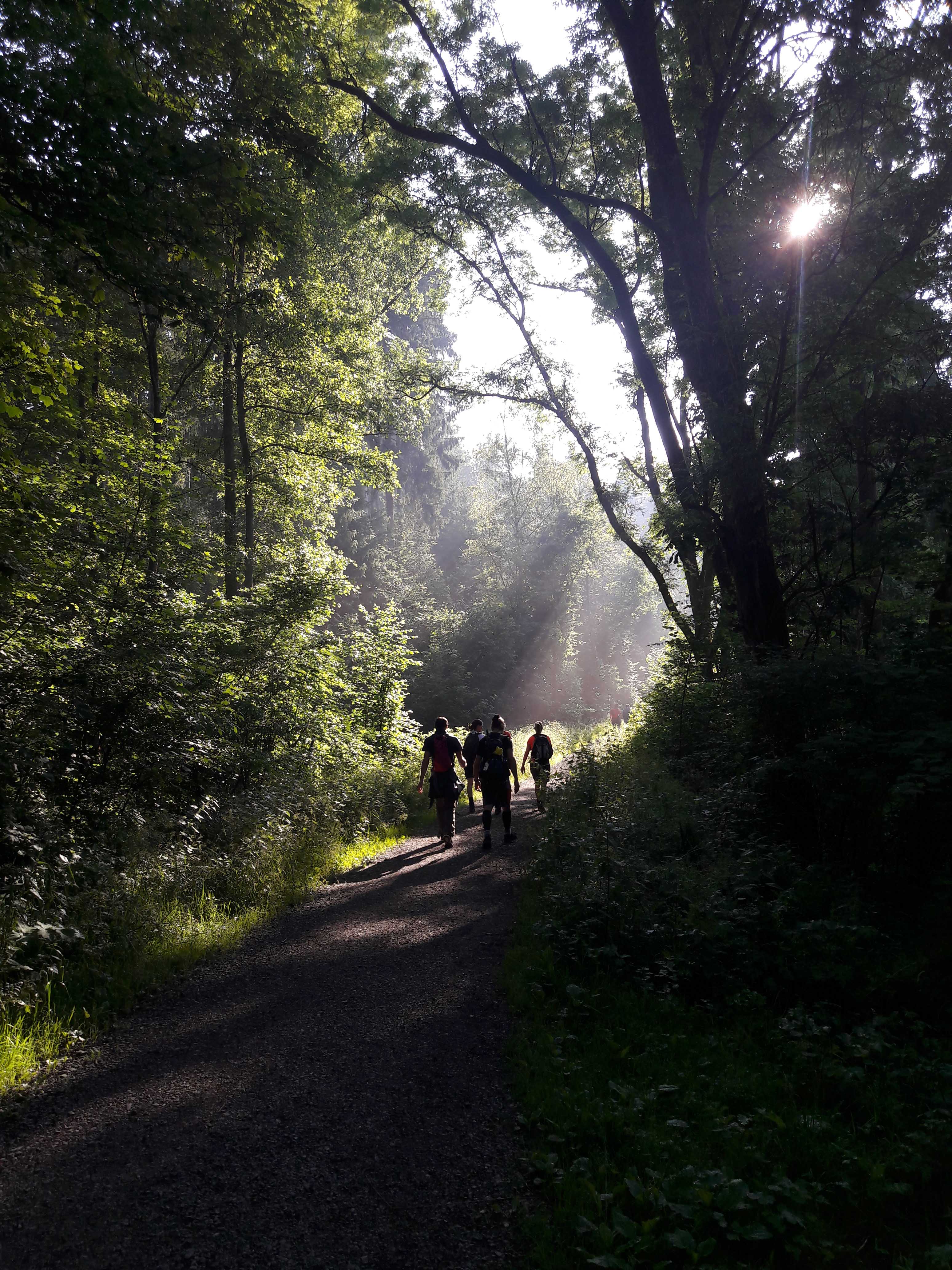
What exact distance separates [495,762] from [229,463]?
868cm

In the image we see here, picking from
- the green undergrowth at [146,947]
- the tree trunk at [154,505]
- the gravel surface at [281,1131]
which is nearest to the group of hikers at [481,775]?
the green undergrowth at [146,947]

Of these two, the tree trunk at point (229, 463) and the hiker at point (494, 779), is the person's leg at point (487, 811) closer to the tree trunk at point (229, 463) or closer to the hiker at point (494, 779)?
the hiker at point (494, 779)

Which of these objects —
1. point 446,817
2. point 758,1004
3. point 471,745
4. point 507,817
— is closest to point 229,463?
point 471,745

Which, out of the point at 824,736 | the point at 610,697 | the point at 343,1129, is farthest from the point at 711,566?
the point at 610,697

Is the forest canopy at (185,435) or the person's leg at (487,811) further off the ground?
the forest canopy at (185,435)

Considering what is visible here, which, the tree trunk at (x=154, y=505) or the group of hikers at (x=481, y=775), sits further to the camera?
the group of hikers at (x=481, y=775)

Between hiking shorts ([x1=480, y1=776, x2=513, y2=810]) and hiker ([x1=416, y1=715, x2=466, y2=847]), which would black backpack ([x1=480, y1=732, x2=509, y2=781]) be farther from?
hiker ([x1=416, y1=715, x2=466, y2=847])

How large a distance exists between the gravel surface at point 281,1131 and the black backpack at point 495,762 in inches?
181

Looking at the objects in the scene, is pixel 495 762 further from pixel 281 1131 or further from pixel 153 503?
pixel 281 1131

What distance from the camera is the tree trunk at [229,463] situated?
47.0ft

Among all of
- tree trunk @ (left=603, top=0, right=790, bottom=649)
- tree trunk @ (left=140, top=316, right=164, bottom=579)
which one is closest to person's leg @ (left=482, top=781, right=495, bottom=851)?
tree trunk @ (left=603, top=0, right=790, bottom=649)

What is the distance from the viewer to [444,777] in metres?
10.8

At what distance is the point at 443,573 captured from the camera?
55062 millimetres

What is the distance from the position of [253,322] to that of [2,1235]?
1431cm
